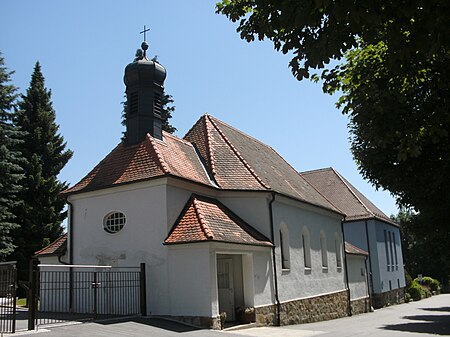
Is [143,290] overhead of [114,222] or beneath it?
beneath

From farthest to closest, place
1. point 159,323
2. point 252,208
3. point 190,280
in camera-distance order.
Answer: point 252,208 → point 190,280 → point 159,323

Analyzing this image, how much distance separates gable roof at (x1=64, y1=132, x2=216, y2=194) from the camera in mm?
18203

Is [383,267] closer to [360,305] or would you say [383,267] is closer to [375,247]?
[375,247]

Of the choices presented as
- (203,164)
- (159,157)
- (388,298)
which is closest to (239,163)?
(203,164)

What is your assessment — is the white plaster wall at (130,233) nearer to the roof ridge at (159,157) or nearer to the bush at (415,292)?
the roof ridge at (159,157)

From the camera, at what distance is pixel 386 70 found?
978 centimetres

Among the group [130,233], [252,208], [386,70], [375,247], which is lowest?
[375,247]

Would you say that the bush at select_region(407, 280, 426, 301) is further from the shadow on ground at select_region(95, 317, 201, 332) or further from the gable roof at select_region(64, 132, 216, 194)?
the shadow on ground at select_region(95, 317, 201, 332)

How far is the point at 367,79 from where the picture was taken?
10078 millimetres

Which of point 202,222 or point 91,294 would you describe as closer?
point 202,222

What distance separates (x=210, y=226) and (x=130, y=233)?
3.13m

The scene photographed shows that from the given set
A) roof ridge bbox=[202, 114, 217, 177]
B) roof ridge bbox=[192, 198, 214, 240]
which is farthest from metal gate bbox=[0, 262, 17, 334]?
roof ridge bbox=[202, 114, 217, 177]

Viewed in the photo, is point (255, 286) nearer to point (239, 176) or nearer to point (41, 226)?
point (239, 176)

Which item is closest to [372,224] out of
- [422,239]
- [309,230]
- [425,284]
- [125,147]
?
[309,230]
